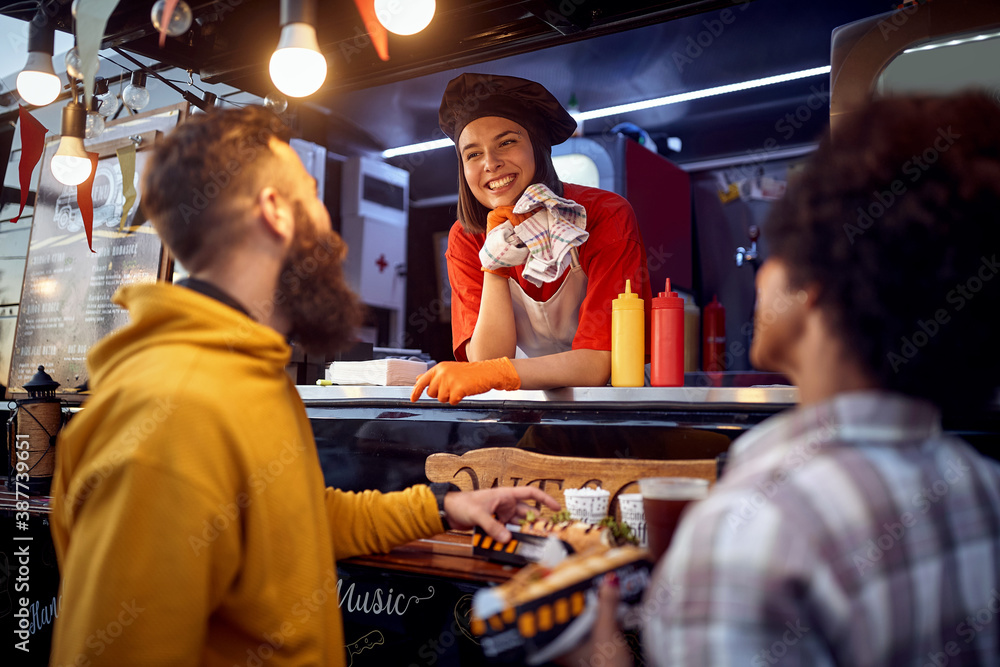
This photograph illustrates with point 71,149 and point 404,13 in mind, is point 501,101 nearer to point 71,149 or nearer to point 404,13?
point 404,13

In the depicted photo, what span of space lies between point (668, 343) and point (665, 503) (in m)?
0.72

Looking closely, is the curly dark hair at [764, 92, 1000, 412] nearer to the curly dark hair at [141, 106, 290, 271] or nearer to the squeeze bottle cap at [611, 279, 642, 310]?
the curly dark hair at [141, 106, 290, 271]

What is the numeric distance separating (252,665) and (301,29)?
5.44 feet

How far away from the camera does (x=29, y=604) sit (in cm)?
294

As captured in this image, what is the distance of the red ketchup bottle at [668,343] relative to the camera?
1.95 m

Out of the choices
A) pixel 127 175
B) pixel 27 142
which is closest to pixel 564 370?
pixel 127 175

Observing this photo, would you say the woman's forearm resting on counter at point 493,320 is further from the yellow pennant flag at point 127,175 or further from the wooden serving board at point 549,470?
the yellow pennant flag at point 127,175

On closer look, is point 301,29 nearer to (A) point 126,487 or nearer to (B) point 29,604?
(A) point 126,487

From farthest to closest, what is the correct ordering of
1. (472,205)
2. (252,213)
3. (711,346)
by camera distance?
(711,346)
(472,205)
(252,213)

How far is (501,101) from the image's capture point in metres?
2.66

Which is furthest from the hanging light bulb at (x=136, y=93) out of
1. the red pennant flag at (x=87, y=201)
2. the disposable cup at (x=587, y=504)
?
the disposable cup at (x=587, y=504)

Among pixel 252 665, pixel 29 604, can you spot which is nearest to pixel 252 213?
pixel 252 665

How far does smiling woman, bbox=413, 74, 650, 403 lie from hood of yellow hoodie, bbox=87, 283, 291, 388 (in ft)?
3.71

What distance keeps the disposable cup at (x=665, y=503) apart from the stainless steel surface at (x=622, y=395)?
430mm
